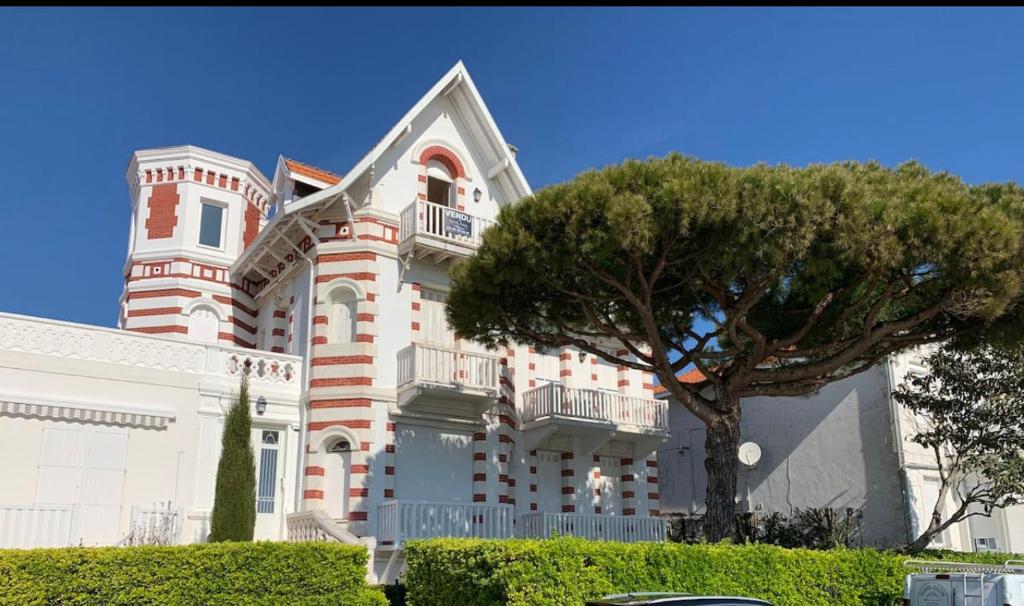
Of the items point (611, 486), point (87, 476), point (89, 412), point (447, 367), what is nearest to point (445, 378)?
point (447, 367)

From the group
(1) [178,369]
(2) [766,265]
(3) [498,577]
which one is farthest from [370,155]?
(3) [498,577]

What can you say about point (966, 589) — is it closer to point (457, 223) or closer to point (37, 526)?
point (457, 223)

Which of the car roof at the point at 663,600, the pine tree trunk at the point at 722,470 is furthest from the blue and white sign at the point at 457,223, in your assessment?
the car roof at the point at 663,600

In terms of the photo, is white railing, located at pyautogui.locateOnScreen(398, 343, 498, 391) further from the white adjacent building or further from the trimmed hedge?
the white adjacent building

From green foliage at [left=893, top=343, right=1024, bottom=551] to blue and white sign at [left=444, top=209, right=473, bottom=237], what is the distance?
38.5 feet

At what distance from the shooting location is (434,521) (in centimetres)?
1830

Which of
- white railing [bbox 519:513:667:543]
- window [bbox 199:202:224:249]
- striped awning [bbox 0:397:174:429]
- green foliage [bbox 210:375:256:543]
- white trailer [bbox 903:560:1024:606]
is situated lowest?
white trailer [bbox 903:560:1024:606]

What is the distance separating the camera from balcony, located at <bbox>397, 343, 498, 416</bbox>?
755 inches

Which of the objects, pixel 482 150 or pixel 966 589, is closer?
pixel 966 589

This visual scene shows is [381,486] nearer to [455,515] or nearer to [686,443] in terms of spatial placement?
[455,515]

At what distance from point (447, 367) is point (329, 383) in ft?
8.94

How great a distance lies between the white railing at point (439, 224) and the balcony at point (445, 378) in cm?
284

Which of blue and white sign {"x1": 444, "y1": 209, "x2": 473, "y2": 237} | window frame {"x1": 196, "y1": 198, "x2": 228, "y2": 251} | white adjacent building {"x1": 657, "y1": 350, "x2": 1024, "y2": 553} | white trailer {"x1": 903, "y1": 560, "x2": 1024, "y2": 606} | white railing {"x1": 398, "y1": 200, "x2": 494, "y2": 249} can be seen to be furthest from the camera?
window frame {"x1": 196, "y1": 198, "x2": 228, "y2": 251}

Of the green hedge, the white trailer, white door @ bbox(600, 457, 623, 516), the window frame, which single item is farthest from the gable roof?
the white trailer
